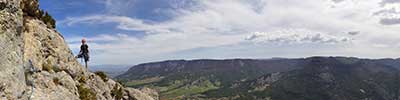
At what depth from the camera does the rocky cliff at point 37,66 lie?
556 inches

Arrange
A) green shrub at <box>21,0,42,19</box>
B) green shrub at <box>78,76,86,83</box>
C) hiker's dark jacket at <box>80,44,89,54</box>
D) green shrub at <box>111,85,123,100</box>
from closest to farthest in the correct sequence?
1. green shrub at <box>21,0,42,19</box>
2. green shrub at <box>78,76,86,83</box>
3. hiker's dark jacket at <box>80,44,89,54</box>
4. green shrub at <box>111,85,123,100</box>

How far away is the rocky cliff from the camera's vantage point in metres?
14.1

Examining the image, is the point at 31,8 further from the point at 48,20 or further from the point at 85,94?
the point at 85,94

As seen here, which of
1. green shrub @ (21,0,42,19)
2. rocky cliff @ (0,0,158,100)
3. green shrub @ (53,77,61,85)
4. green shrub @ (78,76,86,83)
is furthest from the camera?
green shrub @ (78,76,86,83)

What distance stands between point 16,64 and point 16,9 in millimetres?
2369

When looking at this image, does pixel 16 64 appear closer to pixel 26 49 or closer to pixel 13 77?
pixel 13 77

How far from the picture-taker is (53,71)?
2286 centimetres

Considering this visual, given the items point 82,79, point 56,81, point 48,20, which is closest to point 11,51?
point 56,81

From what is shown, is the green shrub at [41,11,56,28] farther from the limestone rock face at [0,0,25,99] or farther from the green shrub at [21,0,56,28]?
the limestone rock face at [0,0,25,99]

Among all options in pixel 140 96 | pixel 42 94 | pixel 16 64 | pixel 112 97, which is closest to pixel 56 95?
pixel 42 94

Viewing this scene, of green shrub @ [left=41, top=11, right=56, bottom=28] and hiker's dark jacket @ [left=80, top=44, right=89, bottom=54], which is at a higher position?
green shrub @ [left=41, top=11, right=56, bottom=28]

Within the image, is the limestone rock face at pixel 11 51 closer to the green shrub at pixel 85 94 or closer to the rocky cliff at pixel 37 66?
the rocky cliff at pixel 37 66

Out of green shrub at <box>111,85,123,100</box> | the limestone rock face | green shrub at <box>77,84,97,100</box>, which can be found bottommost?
green shrub at <box>111,85,123,100</box>

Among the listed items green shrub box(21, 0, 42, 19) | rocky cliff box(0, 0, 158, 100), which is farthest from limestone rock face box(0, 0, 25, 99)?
green shrub box(21, 0, 42, 19)
